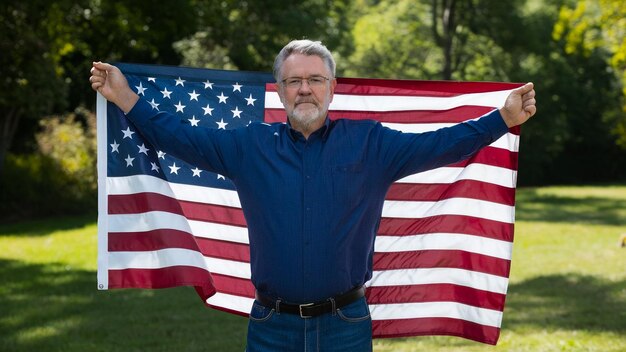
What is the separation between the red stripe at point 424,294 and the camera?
557 centimetres

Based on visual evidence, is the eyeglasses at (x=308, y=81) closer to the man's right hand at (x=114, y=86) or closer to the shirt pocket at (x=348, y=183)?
the shirt pocket at (x=348, y=183)

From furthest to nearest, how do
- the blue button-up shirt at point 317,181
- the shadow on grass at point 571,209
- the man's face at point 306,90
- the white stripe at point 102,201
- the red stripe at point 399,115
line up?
the shadow on grass at point 571,209, the red stripe at point 399,115, the white stripe at point 102,201, the man's face at point 306,90, the blue button-up shirt at point 317,181

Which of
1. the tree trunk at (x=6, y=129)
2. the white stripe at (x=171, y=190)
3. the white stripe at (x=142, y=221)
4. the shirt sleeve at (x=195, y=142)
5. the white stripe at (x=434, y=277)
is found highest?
the shirt sleeve at (x=195, y=142)

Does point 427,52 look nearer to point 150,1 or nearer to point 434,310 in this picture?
point 150,1

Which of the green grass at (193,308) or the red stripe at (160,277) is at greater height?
the red stripe at (160,277)

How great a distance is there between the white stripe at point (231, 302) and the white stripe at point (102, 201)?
2.26 ft

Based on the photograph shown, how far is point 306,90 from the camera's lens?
4227mm

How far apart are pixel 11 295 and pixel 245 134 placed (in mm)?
9018

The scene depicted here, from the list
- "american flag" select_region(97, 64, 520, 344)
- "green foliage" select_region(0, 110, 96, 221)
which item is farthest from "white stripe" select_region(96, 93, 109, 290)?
"green foliage" select_region(0, 110, 96, 221)

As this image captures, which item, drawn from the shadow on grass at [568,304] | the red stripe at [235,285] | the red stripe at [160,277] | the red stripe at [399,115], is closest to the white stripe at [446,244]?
the red stripe at [399,115]

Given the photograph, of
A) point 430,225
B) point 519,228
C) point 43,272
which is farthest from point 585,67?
point 430,225

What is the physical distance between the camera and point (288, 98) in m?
4.29

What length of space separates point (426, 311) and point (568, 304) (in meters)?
6.16

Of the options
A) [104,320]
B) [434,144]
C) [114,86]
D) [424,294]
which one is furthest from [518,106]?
[104,320]
